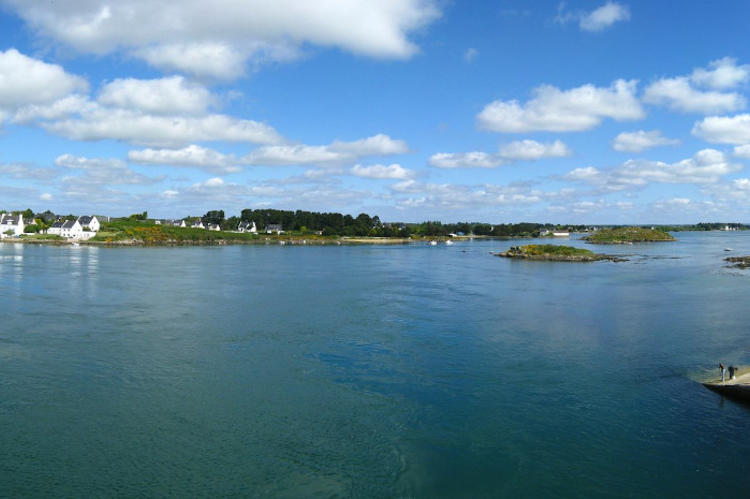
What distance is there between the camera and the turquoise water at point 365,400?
28.4 ft

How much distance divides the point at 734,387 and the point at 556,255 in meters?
45.5

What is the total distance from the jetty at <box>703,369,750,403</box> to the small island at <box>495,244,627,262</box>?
43.1 meters

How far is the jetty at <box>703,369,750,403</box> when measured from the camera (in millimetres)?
11953

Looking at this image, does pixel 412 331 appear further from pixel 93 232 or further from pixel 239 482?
pixel 93 232

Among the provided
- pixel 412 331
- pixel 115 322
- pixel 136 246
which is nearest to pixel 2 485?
pixel 115 322

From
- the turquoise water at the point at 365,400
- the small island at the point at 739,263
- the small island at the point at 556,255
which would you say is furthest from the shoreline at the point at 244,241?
the small island at the point at 739,263

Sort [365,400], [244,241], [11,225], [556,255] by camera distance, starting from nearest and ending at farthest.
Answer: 1. [365,400]
2. [556,255]
3. [11,225]
4. [244,241]

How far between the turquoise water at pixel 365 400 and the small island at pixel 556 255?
3042 centimetres

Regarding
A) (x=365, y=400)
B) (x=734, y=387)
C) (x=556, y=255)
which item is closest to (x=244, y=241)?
(x=556, y=255)

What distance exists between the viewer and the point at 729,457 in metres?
9.40

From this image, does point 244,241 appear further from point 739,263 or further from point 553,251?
point 739,263

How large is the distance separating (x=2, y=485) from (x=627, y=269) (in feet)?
152

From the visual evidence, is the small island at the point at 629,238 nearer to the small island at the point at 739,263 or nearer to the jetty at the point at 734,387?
the small island at the point at 739,263

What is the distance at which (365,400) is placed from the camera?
1180 centimetres
